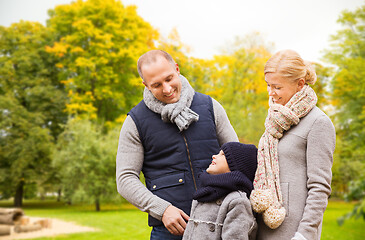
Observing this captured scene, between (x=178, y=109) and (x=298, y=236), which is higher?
(x=178, y=109)

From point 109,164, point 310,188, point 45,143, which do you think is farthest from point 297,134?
point 45,143

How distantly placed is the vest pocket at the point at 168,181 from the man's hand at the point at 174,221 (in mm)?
164

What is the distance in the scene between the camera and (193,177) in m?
2.33

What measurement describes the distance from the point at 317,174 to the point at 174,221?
2.76 feet

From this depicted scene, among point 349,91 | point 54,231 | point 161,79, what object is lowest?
point 54,231

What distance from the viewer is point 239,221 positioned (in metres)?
1.85

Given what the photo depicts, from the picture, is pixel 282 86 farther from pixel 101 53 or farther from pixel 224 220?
pixel 101 53

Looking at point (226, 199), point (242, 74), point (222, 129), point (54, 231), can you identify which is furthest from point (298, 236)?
point (242, 74)

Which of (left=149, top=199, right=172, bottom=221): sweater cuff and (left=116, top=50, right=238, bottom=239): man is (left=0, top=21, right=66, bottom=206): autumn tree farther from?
(left=149, top=199, right=172, bottom=221): sweater cuff

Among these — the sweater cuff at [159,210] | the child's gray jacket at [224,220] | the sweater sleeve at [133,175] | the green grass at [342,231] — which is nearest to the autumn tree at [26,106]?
the green grass at [342,231]

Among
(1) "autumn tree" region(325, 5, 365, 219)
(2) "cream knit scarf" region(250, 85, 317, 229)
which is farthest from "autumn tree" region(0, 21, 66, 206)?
(2) "cream knit scarf" region(250, 85, 317, 229)

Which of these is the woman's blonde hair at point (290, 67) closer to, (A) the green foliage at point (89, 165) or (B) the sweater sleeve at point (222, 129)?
(B) the sweater sleeve at point (222, 129)

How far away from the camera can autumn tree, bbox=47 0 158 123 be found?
18.0 m

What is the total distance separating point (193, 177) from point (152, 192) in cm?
27
